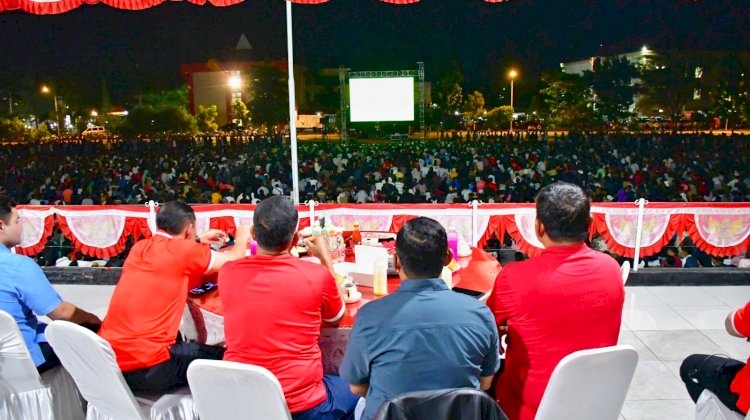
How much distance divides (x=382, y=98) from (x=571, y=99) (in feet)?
64.6

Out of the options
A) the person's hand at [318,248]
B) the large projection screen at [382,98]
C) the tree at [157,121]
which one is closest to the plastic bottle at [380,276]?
the person's hand at [318,248]

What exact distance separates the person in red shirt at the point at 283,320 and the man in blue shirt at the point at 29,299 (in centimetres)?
89

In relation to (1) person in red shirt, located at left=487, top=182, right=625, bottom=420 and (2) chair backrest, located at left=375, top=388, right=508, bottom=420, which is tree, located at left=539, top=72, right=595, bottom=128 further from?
(2) chair backrest, located at left=375, top=388, right=508, bottom=420

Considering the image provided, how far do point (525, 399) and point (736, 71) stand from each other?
32644 millimetres

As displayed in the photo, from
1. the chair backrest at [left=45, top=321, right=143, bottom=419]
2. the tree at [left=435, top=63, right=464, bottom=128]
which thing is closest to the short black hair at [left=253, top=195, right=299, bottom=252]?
the chair backrest at [left=45, top=321, right=143, bottom=419]

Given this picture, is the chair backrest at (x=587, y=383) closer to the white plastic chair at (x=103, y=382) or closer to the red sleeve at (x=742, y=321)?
the red sleeve at (x=742, y=321)

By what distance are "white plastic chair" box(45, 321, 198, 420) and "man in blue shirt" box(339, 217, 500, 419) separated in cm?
89

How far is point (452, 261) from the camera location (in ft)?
10.0

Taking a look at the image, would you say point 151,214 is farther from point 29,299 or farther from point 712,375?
point 712,375

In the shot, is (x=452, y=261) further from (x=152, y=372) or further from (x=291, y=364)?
(x=152, y=372)

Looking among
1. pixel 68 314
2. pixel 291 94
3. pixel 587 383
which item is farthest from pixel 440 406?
pixel 291 94

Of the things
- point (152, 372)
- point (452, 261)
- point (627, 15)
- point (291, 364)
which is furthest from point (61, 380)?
point (627, 15)

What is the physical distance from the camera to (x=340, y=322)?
229 cm

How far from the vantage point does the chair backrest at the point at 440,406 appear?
4.17 feet
